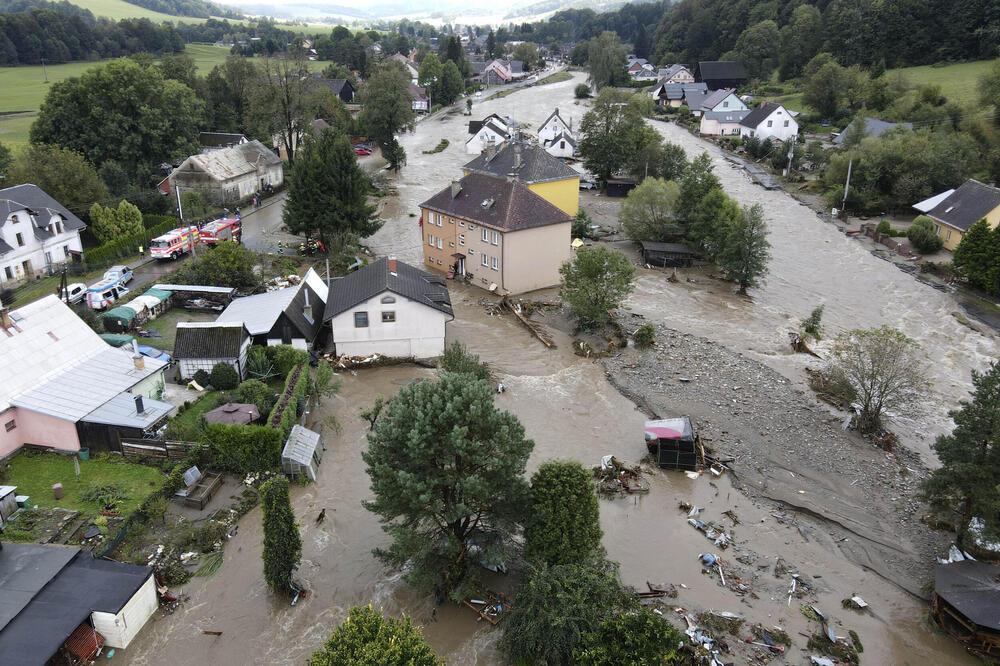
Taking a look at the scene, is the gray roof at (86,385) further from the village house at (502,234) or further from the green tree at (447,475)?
the village house at (502,234)

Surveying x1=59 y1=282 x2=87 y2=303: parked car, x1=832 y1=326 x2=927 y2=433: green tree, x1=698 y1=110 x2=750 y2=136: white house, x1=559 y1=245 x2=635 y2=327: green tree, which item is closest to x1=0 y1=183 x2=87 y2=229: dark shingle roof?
x1=59 y1=282 x2=87 y2=303: parked car

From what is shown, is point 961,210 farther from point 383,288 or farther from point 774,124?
point 383,288

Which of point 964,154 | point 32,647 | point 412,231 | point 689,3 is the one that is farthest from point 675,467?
point 689,3

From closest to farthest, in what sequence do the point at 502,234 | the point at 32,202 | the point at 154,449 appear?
the point at 154,449, the point at 502,234, the point at 32,202

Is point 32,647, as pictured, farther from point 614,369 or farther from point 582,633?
point 614,369

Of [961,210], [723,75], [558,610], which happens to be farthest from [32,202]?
[723,75]

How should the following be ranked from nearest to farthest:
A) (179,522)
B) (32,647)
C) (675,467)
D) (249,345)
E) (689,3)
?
(32,647), (179,522), (675,467), (249,345), (689,3)
